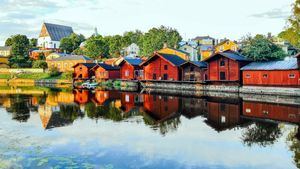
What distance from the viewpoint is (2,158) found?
12898 mm

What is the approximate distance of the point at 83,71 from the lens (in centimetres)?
6906

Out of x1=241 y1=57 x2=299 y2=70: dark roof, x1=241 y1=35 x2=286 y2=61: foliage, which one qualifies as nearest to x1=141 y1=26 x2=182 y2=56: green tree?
x1=241 y1=35 x2=286 y2=61: foliage

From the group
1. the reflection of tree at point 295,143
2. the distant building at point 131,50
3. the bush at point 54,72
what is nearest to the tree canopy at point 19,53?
the bush at point 54,72

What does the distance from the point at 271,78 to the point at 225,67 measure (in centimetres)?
702

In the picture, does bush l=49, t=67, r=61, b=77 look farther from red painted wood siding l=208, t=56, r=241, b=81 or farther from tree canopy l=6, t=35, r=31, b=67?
red painted wood siding l=208, t=56, r=241, b=81

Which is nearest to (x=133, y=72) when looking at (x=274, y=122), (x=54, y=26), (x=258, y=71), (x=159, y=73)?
(x=159, y=73)

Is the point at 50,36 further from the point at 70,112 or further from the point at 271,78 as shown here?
the point at 70,112

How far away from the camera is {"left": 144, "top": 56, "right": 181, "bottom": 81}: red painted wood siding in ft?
169

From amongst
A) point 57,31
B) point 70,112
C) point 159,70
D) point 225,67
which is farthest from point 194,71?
point 57,31

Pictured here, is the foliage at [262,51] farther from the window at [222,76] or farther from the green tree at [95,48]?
the green tree at [95,48]

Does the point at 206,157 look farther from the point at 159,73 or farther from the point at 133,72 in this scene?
the point at 133,72

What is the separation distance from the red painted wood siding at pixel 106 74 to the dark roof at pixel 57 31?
2542 inches

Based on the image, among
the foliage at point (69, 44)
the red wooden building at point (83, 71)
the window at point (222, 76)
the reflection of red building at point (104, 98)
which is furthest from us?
the foliage at point (69, 44)

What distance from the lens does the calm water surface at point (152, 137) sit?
1276cm
